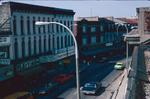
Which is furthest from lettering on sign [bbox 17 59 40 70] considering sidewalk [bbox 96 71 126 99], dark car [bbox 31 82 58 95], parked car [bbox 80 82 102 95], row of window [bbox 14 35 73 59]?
sidewalk [bbox 96 71 126 99]

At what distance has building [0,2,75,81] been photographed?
137ft

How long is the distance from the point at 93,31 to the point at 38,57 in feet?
121

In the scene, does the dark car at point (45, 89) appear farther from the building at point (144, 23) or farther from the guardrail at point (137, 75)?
the building at point (144, 23)

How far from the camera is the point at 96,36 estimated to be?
86.2 metres

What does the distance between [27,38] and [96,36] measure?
41476 millimetres

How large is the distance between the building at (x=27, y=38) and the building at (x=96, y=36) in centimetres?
1923

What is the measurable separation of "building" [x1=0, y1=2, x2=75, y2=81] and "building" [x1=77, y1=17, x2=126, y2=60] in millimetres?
19226

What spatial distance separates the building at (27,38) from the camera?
41.8 meters

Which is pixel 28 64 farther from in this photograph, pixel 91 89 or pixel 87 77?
pixel 87 77

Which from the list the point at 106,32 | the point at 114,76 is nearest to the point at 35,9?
the point at 114,76

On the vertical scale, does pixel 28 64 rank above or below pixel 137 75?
below

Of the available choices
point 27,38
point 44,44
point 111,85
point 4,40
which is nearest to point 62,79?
point 44,44

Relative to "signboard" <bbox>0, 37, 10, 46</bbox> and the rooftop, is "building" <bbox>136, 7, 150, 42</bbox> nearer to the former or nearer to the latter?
"signboard" <bbox>0, 37, 10, 46</bbox>

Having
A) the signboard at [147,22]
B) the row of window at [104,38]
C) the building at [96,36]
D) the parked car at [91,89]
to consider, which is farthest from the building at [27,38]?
the signboard at [147,22]
